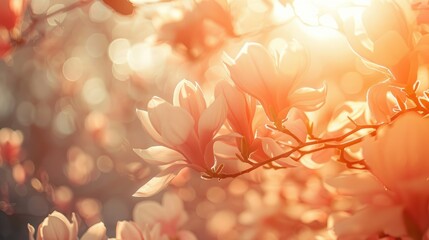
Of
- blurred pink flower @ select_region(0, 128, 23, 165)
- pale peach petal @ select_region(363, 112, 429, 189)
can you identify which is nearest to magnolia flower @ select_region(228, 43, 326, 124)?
pale peach petal @ select_region(363, 112, 429, 189)

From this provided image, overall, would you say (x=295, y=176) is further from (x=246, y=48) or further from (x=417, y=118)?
(x=417, y=118)

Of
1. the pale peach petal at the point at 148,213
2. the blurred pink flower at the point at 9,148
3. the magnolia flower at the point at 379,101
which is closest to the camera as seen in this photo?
the magnolia flower at the point at 379,101

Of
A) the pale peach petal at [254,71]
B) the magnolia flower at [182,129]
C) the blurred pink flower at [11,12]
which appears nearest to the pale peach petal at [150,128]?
the magnolia flower at [182,129]

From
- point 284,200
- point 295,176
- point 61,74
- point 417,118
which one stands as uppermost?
point 417,118

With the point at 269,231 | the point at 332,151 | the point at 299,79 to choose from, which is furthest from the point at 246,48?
the point at 269,231

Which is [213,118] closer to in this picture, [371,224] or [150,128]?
[150,128]

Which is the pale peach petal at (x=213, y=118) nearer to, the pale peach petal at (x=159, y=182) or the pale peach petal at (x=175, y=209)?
the pale peach petal at (x=159, y=182)

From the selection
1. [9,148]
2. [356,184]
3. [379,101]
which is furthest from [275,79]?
[9,148]
